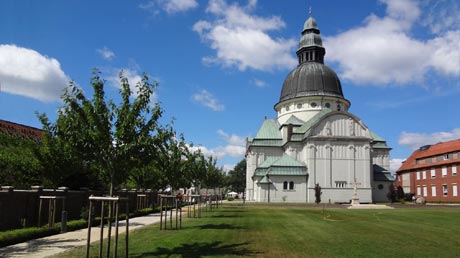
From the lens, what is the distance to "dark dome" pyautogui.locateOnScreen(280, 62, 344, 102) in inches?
3305

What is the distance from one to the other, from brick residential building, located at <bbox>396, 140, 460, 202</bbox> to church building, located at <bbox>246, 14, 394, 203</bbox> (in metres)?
5.71

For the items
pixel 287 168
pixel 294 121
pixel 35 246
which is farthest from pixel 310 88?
pixel 35 246

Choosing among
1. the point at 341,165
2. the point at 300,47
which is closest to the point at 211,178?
the point at 341,165

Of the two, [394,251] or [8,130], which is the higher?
[8,130]

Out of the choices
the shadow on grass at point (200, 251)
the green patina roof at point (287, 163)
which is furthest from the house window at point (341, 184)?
the shadow on grass at point (200, 251)

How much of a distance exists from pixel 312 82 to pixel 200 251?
245ft

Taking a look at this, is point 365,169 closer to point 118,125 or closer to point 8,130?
point 8,130

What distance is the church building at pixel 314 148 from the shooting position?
233 feet

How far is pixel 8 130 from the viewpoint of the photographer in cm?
4072

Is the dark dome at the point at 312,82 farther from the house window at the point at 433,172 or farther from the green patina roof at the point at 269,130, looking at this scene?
the house window at the point at 433,172

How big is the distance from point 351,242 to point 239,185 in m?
123

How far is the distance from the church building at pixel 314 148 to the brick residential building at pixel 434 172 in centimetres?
571

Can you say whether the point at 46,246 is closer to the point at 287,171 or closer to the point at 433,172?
the point at 287,171

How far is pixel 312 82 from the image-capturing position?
8431 centimetres
